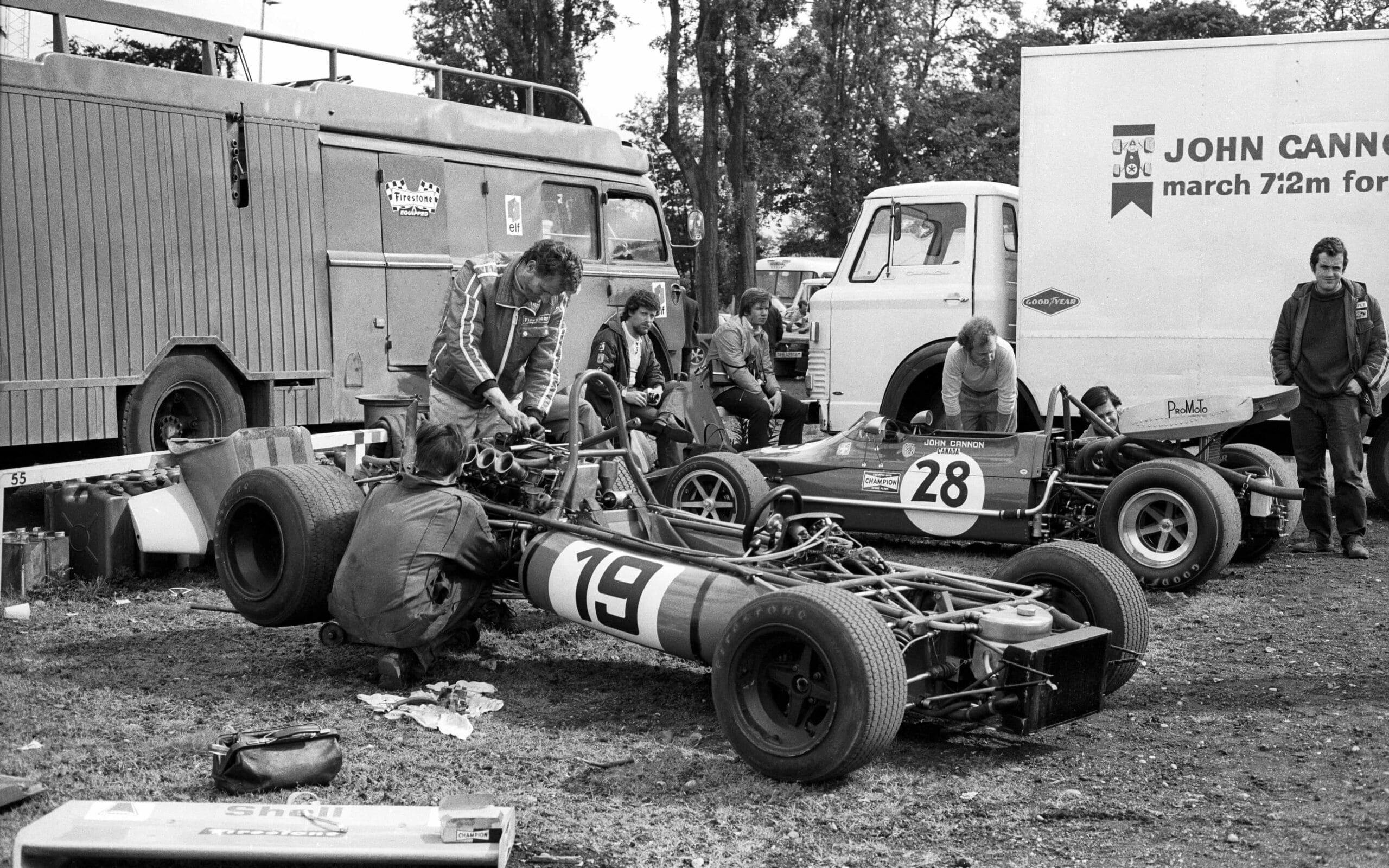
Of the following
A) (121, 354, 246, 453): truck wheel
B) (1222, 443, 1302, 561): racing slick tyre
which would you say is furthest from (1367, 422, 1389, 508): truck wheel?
(121, 354, 246, 453): truck wheel

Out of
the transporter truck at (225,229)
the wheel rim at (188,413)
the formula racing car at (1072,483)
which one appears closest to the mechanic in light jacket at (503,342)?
A: the formula racing car at (1072,483)

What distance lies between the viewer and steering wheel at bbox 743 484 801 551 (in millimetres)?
4895

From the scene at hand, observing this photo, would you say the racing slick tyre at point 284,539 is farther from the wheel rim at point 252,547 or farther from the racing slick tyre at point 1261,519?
the racing slick tyre at point 1261,519

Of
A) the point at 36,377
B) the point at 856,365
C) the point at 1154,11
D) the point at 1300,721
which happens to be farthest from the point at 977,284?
the point at 1154,11

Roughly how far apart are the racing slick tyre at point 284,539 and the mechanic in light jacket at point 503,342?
770mm

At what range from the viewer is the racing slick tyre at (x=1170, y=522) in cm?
683

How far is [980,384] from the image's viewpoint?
27.4 feet

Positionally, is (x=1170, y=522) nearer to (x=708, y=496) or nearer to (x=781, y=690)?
(x=708, y=496)

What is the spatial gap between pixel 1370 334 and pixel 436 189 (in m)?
6.36

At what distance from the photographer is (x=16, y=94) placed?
24.4 ft

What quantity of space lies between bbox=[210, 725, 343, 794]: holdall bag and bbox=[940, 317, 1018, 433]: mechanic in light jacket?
4985 mm

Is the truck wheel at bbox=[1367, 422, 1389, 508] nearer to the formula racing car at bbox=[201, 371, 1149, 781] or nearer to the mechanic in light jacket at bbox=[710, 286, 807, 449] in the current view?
the mechanic in light jacket at bbox=[710, 286, 807, 449]

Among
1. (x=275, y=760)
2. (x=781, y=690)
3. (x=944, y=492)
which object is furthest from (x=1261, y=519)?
(x=275, y=760)

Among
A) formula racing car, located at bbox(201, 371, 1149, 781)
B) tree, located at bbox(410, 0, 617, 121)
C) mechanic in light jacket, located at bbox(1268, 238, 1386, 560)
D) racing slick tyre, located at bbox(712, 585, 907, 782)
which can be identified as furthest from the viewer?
tree, located at bbox(410, 0, 617, 121)
